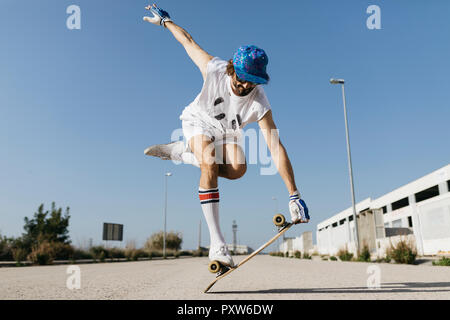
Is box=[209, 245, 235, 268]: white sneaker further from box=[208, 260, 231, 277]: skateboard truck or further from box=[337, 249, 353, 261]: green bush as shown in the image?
box=[337, 249, 353, 261]: green bush

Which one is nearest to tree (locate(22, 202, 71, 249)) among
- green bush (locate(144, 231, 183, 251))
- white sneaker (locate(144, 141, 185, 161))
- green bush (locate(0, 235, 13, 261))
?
green bush (locate(0, 235, 13, 261))

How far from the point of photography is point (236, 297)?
281cm

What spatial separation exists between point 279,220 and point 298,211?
0.21 metres

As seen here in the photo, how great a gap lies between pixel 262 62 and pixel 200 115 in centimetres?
85

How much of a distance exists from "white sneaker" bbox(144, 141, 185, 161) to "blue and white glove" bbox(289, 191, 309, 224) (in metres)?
1.36

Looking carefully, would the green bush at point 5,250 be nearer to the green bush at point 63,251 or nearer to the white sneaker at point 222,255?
the green bush at point 63,251

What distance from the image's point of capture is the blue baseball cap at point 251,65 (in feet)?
10.4

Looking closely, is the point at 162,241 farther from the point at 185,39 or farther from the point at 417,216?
the point at 185,39

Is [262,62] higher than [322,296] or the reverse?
higher

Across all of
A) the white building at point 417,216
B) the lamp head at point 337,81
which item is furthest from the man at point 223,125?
the lamp head at point 337,81

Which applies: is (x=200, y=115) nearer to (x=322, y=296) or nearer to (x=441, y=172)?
(x=322, y=296)

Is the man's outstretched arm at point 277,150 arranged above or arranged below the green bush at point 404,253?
above

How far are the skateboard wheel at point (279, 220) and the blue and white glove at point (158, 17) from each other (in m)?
2.56
